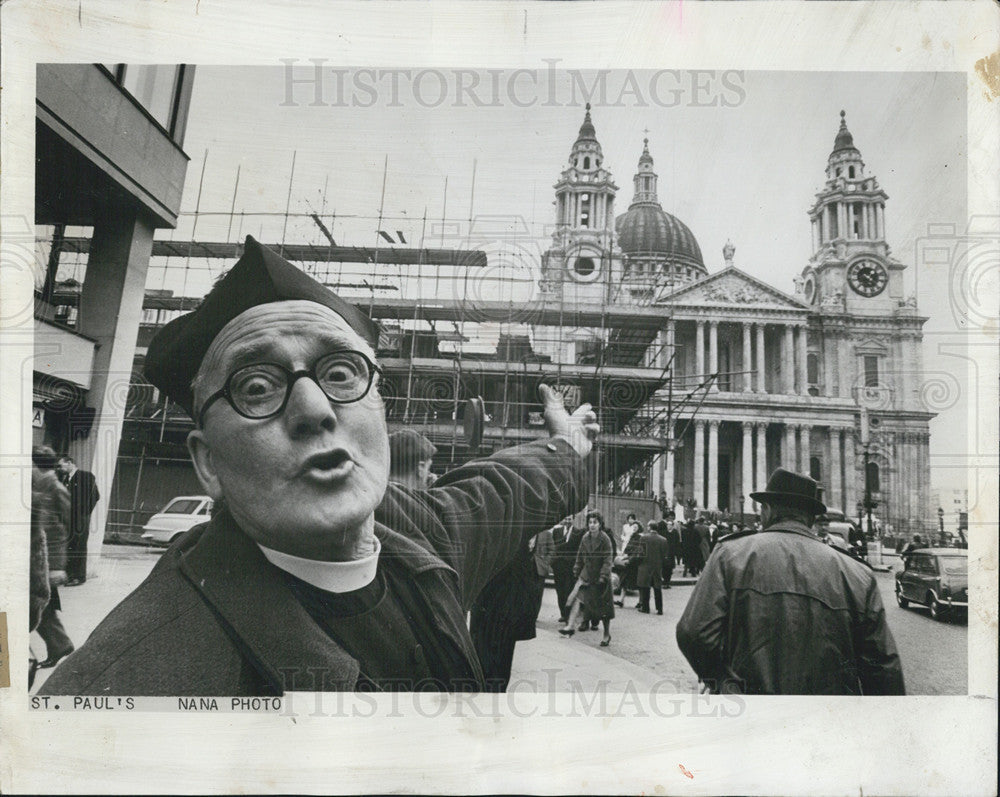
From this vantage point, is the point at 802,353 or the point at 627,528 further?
the point at 802,353

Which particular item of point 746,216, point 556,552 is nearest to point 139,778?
point 556,552

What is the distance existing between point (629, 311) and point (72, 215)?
8.88 ft

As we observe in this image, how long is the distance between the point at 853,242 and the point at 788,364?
2.02 ft

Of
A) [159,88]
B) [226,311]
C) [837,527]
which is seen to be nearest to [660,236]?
[837,527]

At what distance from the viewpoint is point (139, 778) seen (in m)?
2.88

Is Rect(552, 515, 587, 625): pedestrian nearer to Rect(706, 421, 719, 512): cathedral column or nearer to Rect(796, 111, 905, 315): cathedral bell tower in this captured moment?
Rect(706, 421, 719, 512): cathedral column

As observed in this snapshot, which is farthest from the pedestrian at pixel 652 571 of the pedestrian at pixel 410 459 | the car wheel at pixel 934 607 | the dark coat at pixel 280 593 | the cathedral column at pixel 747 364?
the car wheel at pixel 934 607

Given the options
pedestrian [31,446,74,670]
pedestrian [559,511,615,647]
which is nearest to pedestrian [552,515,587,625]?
pedestrian [559,511,615,647]

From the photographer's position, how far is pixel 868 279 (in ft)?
10.3

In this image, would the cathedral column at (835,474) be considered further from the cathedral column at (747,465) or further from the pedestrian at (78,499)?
the pedestrian at (78,499)

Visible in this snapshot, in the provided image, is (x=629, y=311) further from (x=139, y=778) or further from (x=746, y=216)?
(x=139, y=778)

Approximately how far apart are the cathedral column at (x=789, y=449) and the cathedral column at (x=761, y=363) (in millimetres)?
246

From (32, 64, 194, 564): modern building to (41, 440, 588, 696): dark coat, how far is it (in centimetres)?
64

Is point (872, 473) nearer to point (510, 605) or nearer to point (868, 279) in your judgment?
point (868, 279)
